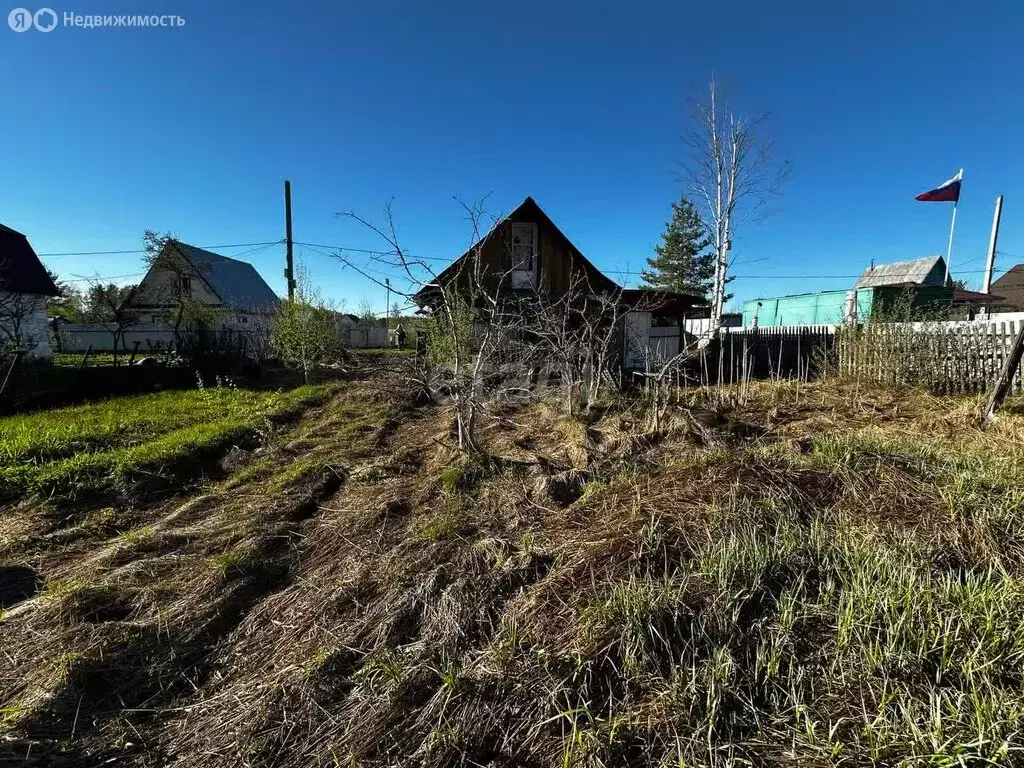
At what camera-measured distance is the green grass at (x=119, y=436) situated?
4.56m

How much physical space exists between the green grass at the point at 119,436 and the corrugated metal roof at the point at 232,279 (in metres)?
16.9

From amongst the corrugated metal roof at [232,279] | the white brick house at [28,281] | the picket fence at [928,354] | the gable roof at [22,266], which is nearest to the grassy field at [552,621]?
the picket fence at [928,354]

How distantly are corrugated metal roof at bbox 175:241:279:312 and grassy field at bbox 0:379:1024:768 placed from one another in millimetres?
23040

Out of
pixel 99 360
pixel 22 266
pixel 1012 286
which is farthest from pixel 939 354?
pixel 1012 286

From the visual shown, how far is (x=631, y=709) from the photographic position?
1704 mm

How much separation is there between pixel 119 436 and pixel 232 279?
83.0 ft

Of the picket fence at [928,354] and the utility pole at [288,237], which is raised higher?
the utility pole at [288,237]

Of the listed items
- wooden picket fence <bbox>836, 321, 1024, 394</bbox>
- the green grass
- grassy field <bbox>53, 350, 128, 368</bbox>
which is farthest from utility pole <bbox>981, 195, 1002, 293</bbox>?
grassy field <bbox>53, 350, 128, 368</bbox>

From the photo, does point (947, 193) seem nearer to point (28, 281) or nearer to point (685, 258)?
point (685, 258)

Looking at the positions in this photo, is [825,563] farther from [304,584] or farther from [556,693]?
[304,584]

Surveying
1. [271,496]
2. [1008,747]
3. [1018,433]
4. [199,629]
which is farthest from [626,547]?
[1018,433]

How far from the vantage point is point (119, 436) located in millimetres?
5965

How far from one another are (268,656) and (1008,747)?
2.78 m

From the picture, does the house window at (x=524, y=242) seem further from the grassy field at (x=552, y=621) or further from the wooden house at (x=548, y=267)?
the grassy field at (x=552, y=621)
